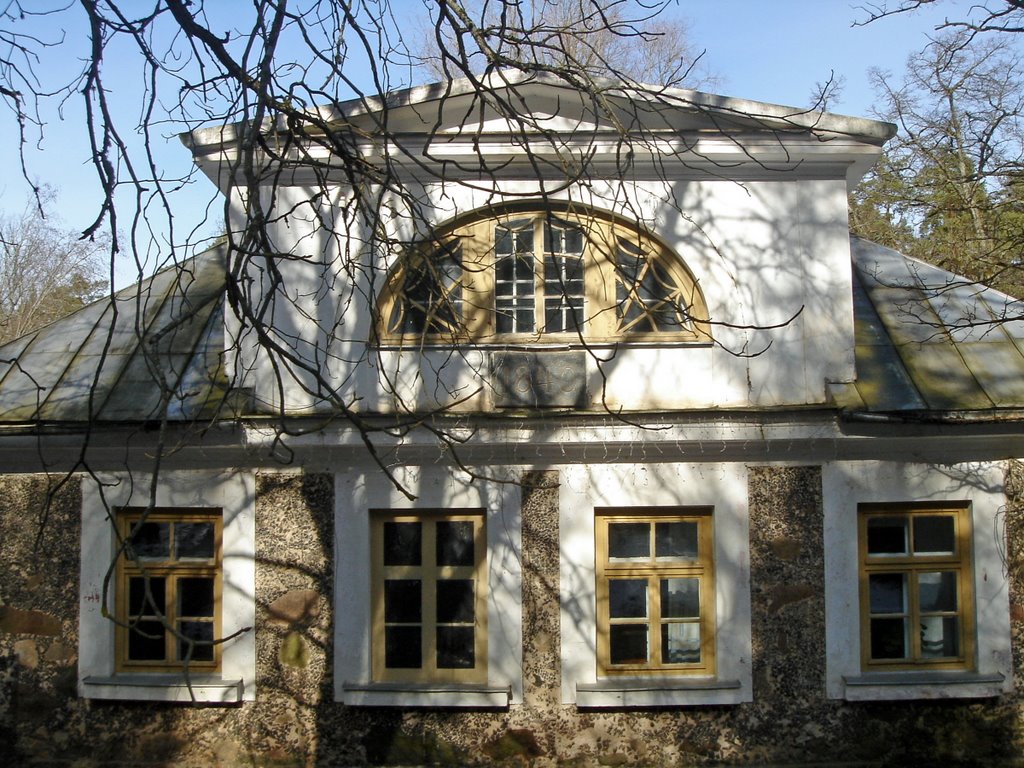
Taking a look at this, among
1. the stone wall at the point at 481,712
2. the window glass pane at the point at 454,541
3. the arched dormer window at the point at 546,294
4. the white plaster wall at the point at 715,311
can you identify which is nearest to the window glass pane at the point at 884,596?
the stone wall at the point at 481,712

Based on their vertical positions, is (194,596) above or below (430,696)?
above

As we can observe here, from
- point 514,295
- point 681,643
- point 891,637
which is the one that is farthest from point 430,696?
point 891,637

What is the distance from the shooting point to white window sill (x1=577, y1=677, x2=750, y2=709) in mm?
6934

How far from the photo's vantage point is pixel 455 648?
23.7 ft

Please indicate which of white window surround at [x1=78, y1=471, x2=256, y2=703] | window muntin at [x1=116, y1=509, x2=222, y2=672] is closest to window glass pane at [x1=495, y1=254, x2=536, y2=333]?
white window surround at [x1=78, y1=471, x2=256, y2=703]

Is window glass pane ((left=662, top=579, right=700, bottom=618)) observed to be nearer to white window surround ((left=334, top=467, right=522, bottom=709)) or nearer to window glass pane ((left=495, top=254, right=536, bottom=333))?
white window surround ((left=334, top=467, right=522, bottom=709))

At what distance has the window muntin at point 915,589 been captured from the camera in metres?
7.23

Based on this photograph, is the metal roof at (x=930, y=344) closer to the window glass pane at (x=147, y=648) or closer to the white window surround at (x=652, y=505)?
the white window surround at (x=652, y=505)

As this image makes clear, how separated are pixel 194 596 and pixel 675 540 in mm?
3438

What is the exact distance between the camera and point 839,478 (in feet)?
23.5

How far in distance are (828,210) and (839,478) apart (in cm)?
189

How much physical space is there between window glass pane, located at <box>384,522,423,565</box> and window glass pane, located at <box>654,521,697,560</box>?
1.68 meters

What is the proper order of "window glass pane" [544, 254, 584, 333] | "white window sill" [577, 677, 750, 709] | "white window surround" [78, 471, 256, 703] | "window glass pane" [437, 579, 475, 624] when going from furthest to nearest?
1. "window glass pane" [544, 254, 584, 333]
2. "window glass pane" [437, 579, 475, 624]
3. "white window surround" [78, 471, 256, 703]
4. "white window sill" [577, 677, 750, 709]

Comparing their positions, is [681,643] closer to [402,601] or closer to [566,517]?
[566,517]
